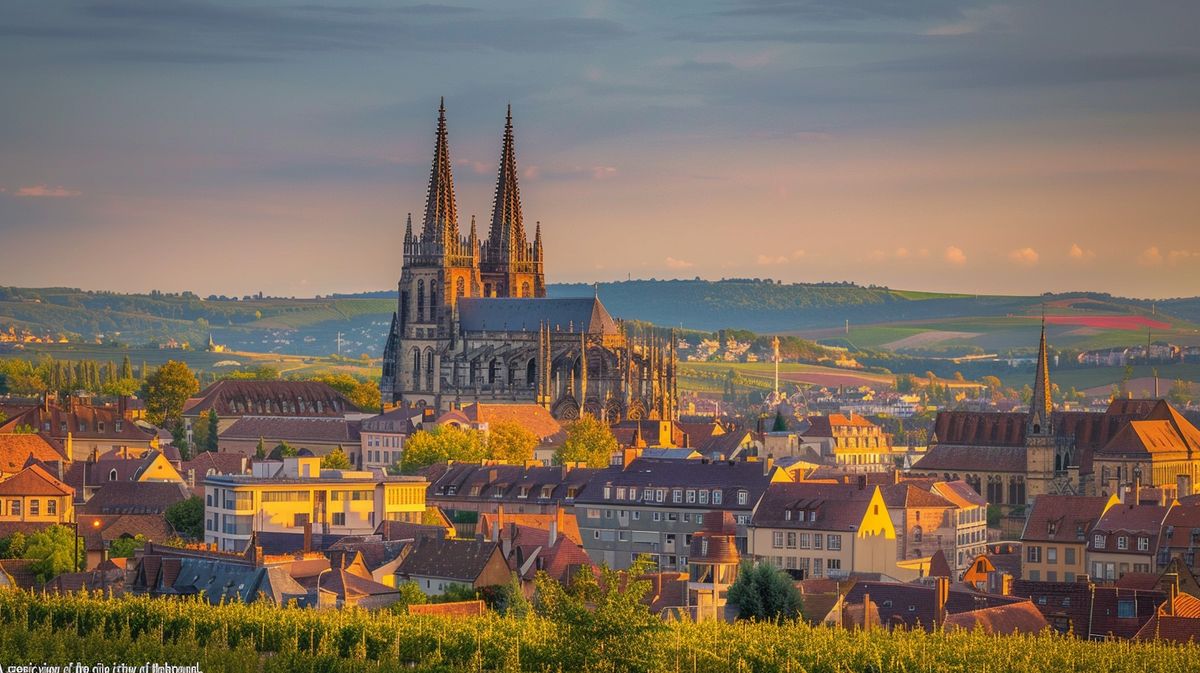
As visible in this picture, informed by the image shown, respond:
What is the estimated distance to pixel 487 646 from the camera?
255 feet

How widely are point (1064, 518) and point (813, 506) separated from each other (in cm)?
1213

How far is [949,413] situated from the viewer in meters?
184

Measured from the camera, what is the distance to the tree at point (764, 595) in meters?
89.9

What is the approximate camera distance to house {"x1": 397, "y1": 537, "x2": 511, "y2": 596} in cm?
9712

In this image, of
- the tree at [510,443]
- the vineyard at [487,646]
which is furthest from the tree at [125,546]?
the tree at [510,443]

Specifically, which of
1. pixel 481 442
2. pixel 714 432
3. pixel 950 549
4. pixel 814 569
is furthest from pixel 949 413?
pixel 814 569

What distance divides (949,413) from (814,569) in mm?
74103

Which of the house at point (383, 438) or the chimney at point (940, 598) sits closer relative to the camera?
the chimney at point (940, 598)

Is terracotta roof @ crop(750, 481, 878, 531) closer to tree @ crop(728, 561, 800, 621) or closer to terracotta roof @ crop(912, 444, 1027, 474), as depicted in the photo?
tree @ crop(728, 561, 800, 621)

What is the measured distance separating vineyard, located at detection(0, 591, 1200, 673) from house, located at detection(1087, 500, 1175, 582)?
3229 cm

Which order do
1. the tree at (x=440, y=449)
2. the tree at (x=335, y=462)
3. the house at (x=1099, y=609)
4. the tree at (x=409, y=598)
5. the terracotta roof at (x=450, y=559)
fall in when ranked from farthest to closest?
the tree at (x=440, y=449)
the tree at (x=335, y=462)
the terracotta roof at (x=450, y=559)
the tree at (x=409, y=598)
the house at (x=1099, y=609)

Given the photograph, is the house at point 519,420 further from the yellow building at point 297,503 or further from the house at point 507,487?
the yellow building at point 297,503

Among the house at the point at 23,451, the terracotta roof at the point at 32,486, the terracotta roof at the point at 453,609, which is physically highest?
the house at the point at 23,451

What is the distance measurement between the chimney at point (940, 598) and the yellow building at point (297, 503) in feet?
111
